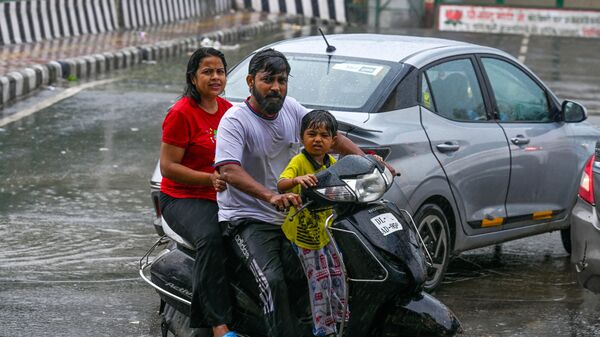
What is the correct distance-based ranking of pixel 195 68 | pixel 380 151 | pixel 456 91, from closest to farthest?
pixel 195 68 → pixel 380 151 → pixel 456 91

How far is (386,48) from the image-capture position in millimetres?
7680

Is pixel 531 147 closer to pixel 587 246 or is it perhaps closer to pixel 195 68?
pixel 587 246

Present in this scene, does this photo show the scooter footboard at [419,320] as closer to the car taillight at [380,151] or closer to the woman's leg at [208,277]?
the woman's leg at [208,277]

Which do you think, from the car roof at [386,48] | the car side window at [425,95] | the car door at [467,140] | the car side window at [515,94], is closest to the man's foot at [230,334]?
the car door at [467,140]

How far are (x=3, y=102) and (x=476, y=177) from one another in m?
8.69

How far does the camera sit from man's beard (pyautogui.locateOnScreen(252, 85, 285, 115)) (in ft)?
16.4

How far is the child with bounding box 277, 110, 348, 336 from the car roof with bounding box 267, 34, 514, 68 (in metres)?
2.56

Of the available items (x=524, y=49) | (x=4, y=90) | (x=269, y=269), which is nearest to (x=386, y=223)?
(x=269, y=269)

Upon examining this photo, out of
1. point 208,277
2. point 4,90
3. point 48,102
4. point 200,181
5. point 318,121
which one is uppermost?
point 318,121

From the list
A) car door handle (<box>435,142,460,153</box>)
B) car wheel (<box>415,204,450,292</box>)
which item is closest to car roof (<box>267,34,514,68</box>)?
car door handle (<box>435,142,460,153</box>)

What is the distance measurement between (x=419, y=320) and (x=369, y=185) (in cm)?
57

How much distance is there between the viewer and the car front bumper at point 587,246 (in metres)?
6.29

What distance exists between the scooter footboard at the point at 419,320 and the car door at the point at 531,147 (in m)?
3.13

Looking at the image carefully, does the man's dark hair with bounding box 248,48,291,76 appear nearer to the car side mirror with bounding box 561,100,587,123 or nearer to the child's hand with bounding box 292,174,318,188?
the child's hand with bounding box 292,174,318,188
